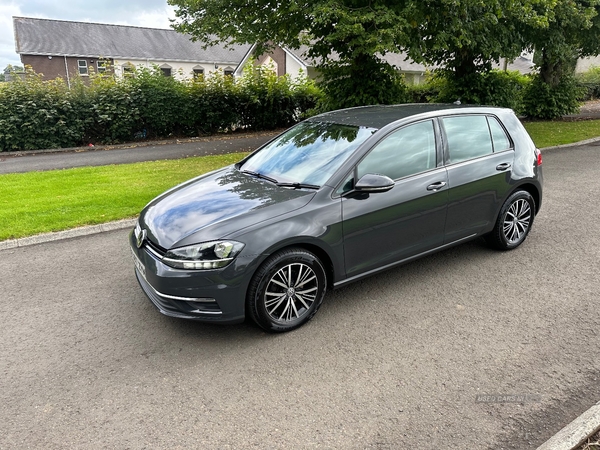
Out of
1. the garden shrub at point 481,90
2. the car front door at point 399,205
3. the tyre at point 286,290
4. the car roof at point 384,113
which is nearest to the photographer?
the tyre at point 286,290

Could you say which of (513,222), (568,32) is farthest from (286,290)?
(568,32)

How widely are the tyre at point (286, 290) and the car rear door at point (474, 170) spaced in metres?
1.60

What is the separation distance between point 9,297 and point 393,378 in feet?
12.4

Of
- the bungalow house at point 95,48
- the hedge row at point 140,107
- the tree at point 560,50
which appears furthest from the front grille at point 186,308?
the bungalow house at point 95,48

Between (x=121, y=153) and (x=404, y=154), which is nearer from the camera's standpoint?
(x=404, y=154)

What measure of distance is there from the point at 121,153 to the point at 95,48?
3515 cm

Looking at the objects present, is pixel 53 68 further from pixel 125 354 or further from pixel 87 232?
pixel 125 354

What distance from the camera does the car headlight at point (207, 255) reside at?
3.41 metres

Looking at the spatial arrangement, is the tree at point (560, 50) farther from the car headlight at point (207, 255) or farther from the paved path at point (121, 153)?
the car headlight at point (207, 255)

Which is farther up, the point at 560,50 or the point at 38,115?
the point at 560,50

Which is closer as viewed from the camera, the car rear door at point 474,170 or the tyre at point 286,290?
the tyre at point 286,290

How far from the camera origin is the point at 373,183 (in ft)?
12.6

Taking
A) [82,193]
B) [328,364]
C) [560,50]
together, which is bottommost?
[328,364]

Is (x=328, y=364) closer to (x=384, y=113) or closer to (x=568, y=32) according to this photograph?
(x=384, y=113)
